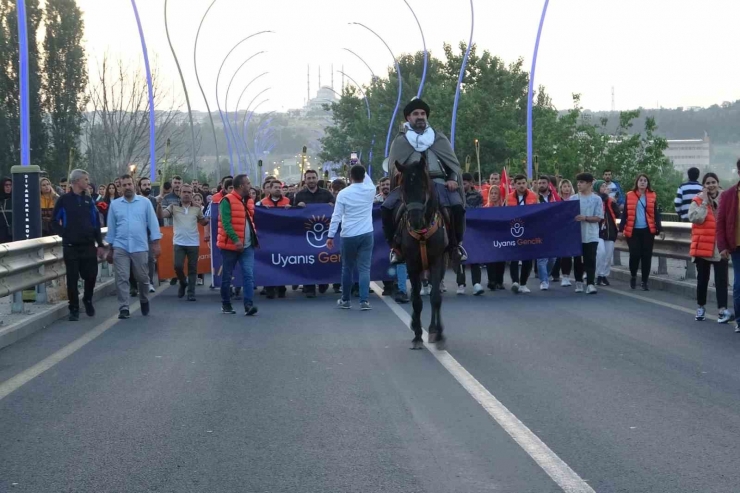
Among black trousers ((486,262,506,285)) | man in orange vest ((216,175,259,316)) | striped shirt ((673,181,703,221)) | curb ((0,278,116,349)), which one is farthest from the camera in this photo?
striped shirt ((673,181,703,221))

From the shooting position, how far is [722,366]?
10.0 meters

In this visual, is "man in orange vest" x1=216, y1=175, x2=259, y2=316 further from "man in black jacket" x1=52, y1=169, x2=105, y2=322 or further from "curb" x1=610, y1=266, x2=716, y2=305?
"curb" x1=610, y1=266, x2=716, y2=305

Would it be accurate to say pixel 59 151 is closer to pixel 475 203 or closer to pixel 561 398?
pixel 475 203

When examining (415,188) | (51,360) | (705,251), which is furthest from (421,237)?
(705,251)

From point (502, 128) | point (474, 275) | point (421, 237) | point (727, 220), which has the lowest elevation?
point (474, 275)

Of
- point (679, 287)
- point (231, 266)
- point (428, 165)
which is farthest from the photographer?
→ point (679, 287)

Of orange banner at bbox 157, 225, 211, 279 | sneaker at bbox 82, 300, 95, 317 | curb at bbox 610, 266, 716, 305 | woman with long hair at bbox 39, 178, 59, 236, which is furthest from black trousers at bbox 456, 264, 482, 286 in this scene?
woman with long hair at bbox 39, 178, 59, 236

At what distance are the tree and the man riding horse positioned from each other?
42.6 meters

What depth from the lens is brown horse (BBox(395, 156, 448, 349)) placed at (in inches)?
449

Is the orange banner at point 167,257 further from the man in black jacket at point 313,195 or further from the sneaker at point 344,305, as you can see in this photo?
the sneaker at point 344,305

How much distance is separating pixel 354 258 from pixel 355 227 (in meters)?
0.45

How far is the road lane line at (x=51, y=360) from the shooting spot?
31.0 feet

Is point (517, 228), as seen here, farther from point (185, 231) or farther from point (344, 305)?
point (185, 231)

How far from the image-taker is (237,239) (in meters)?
15.3
